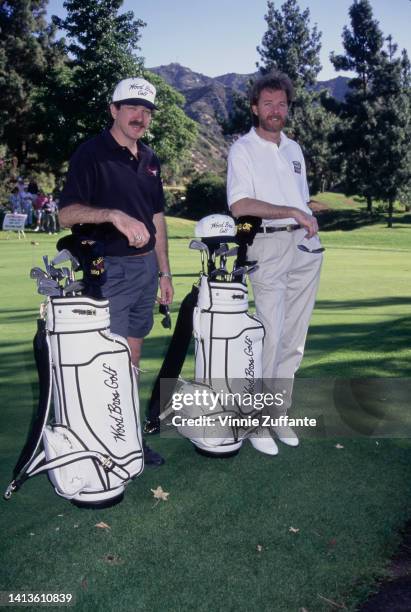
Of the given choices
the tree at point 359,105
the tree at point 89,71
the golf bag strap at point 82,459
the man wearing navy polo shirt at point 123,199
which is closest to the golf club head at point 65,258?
the man wearing navy polo shirt at point 123,199

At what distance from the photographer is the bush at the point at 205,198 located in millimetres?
50094

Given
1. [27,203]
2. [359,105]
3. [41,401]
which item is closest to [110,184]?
[41,401]

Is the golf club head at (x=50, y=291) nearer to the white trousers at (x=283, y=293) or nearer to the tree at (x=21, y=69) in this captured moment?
the white trousers at (x=283, y=293)

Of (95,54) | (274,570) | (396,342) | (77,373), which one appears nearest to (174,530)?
(274,570)

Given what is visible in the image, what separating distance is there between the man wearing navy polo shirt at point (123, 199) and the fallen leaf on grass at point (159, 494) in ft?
1.14

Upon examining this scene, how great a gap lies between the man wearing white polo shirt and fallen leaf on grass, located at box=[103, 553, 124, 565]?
4.31 ft

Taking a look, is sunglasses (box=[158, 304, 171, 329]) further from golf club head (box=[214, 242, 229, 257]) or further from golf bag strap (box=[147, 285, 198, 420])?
golf club head (box=[214, 242, 229, 257])

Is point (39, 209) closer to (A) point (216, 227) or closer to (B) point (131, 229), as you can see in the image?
(A) point (216, 227)

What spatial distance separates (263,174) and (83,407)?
70.1 inches

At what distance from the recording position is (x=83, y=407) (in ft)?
10.2

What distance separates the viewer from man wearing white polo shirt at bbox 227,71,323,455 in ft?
12.8

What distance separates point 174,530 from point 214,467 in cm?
72

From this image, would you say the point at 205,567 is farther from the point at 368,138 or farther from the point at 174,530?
the point at 368,138

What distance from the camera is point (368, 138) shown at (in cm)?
4941
